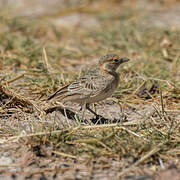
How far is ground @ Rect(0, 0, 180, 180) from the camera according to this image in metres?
3.62

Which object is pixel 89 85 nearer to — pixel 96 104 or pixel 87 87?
pixel 87 87

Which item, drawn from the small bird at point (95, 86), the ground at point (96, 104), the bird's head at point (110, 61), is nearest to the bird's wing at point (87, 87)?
the small bird at point (95, 86)

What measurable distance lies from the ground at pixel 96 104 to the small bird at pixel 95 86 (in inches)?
9.6

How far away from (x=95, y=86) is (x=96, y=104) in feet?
2.82

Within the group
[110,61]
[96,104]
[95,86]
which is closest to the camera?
[95,86]

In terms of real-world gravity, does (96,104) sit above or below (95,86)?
below

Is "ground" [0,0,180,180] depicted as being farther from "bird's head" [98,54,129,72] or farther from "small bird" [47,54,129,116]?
"bird's head" [98,54,129,72]

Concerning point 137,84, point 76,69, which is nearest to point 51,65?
point 76,69

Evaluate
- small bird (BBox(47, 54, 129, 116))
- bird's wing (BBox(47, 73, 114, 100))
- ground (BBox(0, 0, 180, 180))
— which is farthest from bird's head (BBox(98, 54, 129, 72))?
ground (BBox(0, 0, 180, 180))

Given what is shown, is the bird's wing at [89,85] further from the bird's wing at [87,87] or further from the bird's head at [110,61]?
the bird's head at [110,61]

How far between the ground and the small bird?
0.80ft

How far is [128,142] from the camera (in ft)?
12.3

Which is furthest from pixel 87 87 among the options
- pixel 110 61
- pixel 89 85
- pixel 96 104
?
pixel 96 104

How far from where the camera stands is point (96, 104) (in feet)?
18.4
